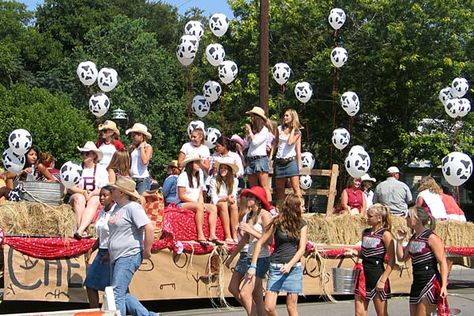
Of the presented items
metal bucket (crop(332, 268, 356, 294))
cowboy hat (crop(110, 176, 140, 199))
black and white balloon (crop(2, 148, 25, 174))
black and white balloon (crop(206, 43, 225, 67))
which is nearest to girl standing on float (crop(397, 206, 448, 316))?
cowboy hat (crop(110, 176, 140, 199))

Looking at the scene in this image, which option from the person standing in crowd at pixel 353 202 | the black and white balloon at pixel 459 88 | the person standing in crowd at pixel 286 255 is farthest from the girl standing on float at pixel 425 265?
the black and white balloon at pixel 459 88

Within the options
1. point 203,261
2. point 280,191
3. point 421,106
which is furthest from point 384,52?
point 203,261

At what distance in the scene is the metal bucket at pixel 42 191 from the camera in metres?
11.4

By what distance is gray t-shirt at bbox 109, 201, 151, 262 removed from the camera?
27.5 ft

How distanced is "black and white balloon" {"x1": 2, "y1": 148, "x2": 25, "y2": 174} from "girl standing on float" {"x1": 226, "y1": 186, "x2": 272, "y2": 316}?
192 inches

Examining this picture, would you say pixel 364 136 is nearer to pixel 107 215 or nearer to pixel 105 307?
pixel 107 215

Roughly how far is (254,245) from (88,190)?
3.00 metres

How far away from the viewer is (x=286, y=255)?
8.79m

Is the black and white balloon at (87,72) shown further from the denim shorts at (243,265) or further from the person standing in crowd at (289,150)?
the denim shorts at (243,265)

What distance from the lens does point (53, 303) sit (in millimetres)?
11672

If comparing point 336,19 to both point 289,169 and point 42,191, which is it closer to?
point 289,169

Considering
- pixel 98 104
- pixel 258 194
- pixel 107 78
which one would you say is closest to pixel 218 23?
pixel 107 78

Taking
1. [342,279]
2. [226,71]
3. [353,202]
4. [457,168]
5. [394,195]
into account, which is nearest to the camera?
[342,279]

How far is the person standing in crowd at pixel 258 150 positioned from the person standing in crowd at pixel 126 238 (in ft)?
14.2
